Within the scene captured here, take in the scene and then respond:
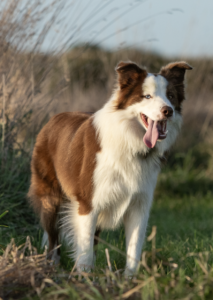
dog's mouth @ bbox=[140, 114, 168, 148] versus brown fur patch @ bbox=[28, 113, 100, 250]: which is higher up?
dog's mouth @ bbox=[140, 114, 168, 148]

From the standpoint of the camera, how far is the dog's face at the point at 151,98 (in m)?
3.11

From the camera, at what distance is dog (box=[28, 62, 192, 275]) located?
324 cm

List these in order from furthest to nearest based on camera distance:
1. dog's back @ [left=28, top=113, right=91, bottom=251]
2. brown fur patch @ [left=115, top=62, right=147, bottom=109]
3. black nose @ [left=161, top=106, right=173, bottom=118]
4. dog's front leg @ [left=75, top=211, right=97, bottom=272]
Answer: dog's back @ [left=28, top=113, right=91, bottom=251] → dog's front leg @ [left=75, top=211, right=97, bottom=272] → brown fur patch @ [left=115, top=62, right=147, bottom=109] → black nose @ [left=161, top=106, right=173, bottom=118]

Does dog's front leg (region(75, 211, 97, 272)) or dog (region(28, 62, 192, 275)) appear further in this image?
dog's front leg (region(75, 211, 97, 272))

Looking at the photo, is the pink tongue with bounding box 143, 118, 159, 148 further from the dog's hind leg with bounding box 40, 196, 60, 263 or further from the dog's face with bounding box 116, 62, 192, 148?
the dog's hind leg with bounding box 40, 196, 60, 263

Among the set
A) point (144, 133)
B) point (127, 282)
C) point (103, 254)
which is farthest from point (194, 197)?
point (127, 282)

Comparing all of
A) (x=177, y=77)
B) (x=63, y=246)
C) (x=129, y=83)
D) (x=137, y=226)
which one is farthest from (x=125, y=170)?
(x=63, y=246)

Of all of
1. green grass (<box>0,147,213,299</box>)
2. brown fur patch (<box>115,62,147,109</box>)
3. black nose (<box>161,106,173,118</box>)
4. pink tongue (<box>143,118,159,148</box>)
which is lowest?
green grass (<box>0,147,213,299</box>)

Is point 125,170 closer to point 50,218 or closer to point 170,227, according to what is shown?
point 50,218

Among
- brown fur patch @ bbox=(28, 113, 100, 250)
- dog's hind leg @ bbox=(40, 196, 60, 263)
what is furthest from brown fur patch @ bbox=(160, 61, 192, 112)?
dog's hind leg @ bbox=(40, 196, 60, 263)

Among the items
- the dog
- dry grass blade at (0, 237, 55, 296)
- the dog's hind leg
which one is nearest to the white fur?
the dog

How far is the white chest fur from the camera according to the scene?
3328 millimetres

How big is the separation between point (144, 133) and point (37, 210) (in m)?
1.55

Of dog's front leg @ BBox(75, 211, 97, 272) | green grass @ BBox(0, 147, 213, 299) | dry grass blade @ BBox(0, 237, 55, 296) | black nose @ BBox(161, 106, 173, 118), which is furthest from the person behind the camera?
dog's front leg @ BBox(75, 211, 97, 272)
